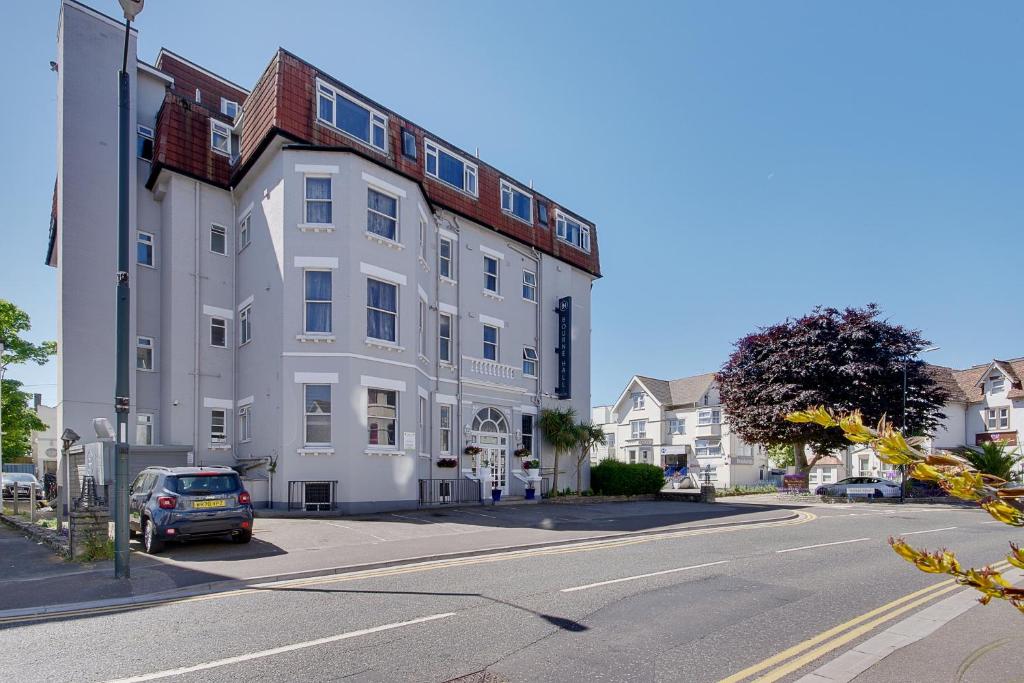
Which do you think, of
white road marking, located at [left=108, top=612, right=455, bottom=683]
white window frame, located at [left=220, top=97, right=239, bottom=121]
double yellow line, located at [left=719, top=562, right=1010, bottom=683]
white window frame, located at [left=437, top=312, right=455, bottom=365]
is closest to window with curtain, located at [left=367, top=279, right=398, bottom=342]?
white window frame, located at [left=437, top=312, right=455, bottom=365]

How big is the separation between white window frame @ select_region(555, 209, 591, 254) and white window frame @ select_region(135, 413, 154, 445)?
1797 centimetres

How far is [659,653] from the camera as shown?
6.50 m

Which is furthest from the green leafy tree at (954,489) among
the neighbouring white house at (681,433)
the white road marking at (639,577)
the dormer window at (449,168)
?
the neighbouring white house at (681,433)

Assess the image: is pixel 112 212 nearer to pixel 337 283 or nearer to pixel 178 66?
pixel 178 66

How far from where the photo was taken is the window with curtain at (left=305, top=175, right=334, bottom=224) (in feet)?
66.8

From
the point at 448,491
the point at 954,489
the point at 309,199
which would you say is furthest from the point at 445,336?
the point at 954,489

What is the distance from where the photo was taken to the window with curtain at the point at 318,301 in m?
20.1

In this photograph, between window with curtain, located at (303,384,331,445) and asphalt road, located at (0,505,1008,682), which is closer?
asphalt road, located at (0,505,1008,682)

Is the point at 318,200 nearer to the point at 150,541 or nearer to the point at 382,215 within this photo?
the point at 382,215

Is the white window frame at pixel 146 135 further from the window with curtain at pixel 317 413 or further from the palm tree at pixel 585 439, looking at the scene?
the palm tree at pixel 585 439

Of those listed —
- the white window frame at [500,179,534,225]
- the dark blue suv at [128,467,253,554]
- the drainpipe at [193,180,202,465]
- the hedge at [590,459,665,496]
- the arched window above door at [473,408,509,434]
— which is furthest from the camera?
the hedge at [590,459,665,496]

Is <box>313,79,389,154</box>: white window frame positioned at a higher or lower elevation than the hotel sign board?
higher

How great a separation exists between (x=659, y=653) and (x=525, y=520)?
40.2 feet

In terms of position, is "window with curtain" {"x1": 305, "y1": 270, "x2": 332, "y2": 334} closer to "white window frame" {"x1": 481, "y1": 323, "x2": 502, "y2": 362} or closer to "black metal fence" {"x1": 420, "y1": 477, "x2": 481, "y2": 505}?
"black metal fence" {"x1": 420, "y1": 477, "x2": 481, "y2": 505}
